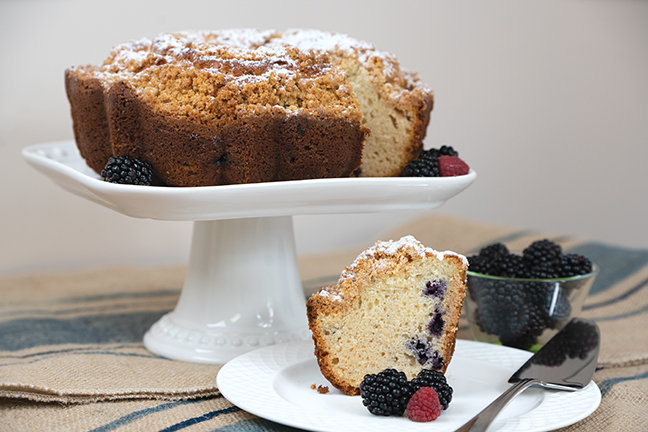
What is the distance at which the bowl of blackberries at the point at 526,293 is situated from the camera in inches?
59.7

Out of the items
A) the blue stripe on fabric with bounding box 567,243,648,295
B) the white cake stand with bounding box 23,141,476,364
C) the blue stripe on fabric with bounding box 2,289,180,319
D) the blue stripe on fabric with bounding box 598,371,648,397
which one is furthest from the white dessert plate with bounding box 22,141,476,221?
the blue stripe on fabric with bounding box 567,243,648,295

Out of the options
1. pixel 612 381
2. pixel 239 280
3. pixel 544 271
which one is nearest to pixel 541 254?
pixel 544 271

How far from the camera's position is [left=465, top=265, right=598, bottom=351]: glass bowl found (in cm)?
151

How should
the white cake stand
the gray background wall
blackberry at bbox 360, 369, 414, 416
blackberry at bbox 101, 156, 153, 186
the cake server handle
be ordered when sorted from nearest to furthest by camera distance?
1. the cake server handle
2. blackberry at bbox 360, 369, 414, 416
3. blackberry at bbox 101, 156, 153, 186
4. the white cake stand
5. the gray background wall

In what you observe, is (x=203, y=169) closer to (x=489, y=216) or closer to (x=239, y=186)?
(x=239, y=186)

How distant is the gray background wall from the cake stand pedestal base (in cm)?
100

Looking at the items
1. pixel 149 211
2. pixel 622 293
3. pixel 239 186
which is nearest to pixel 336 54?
pixel 239 186

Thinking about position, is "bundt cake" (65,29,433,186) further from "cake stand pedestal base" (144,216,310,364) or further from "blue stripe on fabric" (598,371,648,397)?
"blue stripe on fabric" (598,371,648,397)

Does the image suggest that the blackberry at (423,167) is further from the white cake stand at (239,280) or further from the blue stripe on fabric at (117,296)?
the blue stripe on fabric at (117,296)

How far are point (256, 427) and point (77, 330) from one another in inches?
32.2

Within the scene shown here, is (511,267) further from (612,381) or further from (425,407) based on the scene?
(425,407)

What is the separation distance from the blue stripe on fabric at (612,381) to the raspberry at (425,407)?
449 millimetres

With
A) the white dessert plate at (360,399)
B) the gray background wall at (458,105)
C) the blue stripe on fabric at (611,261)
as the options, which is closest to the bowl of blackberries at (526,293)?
the white dessert plate at (360,399)

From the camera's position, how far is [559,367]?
1270 millimetres
